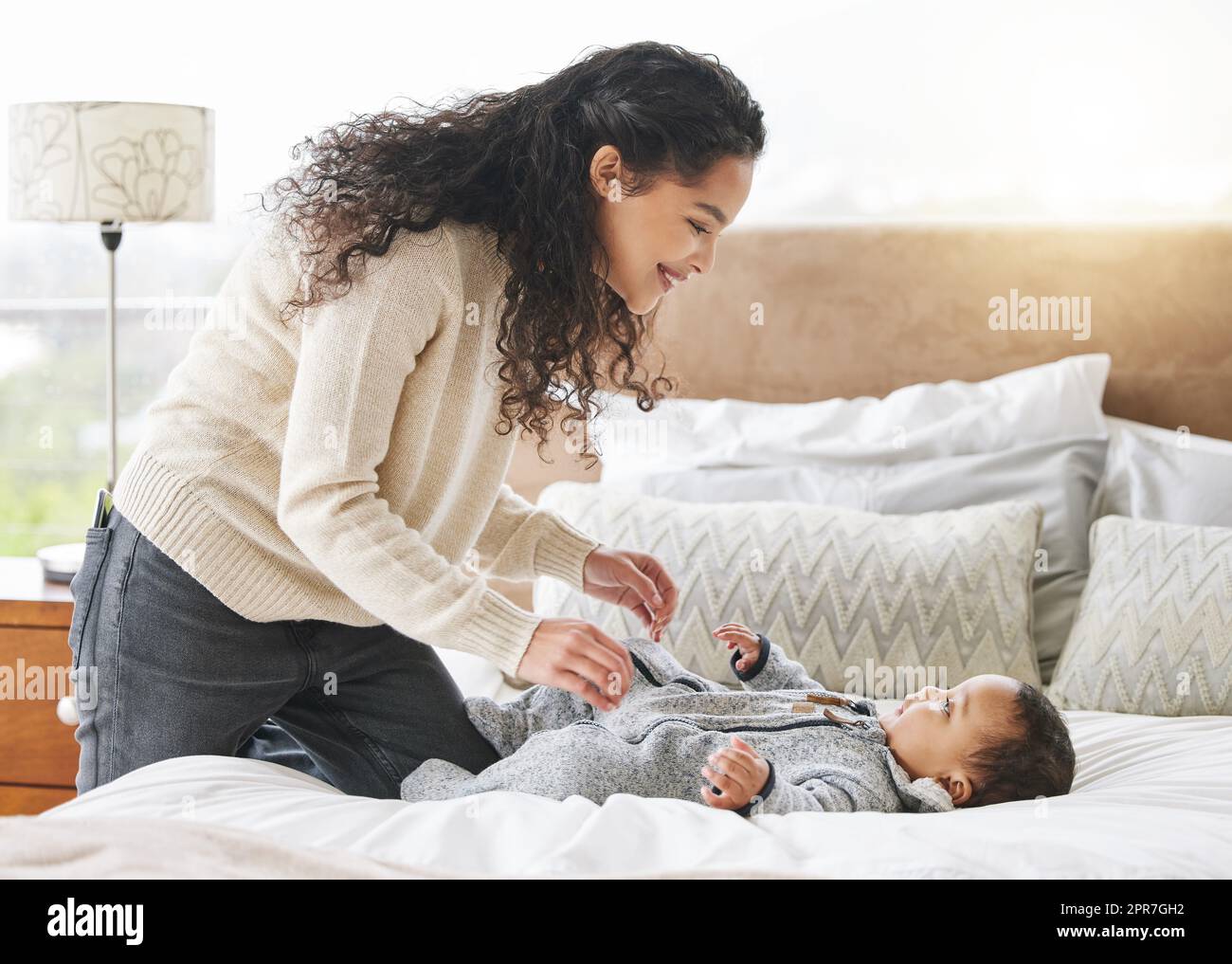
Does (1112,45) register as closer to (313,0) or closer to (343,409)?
(313,0)

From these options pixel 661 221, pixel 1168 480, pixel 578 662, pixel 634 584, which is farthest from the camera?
pixel 1168 480

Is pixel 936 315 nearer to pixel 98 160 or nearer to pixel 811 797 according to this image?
pixel 811 797

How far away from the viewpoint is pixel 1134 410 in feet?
7.73

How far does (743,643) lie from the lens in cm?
163

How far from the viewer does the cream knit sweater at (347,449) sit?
4.05 ft

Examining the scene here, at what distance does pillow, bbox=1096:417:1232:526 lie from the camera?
2018 millimetres

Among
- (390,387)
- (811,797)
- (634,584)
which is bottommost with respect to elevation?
(811,797)

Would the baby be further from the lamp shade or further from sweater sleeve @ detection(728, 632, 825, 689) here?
the lamp shade

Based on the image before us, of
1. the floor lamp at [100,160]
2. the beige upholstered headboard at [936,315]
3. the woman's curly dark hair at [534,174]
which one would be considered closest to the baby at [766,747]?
the woman's curly dark hair at [534,174]

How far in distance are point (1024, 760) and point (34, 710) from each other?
165 cm

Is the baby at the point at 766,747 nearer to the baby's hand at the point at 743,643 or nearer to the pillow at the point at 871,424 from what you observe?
the baby's hand at the point at 743,643

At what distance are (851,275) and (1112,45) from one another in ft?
2.18

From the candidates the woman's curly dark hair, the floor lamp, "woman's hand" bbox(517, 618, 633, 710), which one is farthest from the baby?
the floor lamp

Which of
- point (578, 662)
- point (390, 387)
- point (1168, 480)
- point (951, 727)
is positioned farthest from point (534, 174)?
point (1168, 480)
